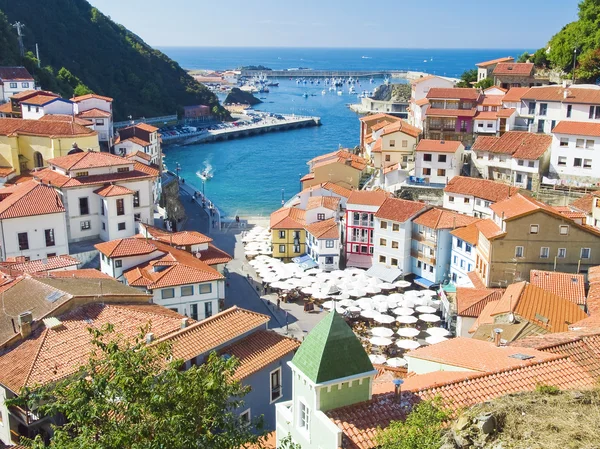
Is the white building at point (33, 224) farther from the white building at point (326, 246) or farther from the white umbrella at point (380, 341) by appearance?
the white umbrella at point (380, 341)

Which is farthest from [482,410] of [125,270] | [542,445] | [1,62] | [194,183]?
[1,62]

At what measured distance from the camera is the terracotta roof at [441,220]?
3906 cm

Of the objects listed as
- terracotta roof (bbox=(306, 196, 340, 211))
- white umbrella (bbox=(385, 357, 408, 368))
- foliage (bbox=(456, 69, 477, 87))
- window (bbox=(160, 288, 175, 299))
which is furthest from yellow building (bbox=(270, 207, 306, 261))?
foliage (bbox=(456, 69, 477, 87))

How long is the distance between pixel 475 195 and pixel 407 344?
17731mm

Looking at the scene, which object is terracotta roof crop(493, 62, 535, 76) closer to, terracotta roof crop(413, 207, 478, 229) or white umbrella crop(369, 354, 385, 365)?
terracotta roof crop(413, 207, 478, 229)

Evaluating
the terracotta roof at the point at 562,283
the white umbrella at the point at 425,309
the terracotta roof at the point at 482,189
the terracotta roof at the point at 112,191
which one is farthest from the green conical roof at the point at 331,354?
the terracotta roof at the point at 482,189

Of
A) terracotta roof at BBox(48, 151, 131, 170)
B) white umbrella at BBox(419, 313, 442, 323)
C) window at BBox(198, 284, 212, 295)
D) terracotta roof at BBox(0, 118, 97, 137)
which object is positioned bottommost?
white umbrella at BBox(419, 313, 442, 323)

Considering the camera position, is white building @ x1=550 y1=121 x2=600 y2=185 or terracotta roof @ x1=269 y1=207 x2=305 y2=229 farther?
white building @ x1=550 y1=121 x2=600 y2=185

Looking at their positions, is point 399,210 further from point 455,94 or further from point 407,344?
point 455,94

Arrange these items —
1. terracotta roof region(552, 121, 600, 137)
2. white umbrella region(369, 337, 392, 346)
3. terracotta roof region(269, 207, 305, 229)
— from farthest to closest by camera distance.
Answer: terracotta roof region(552, 121, 600, 137) → terracotta roof region(269, 207, 305, 229) → white umbrella region(369, 337, 392, 346)

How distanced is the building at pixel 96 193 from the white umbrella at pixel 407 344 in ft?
65.6

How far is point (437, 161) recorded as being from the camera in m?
52.9

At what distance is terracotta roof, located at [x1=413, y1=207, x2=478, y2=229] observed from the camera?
1538 inches

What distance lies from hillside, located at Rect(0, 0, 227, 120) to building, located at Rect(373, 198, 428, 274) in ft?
244
